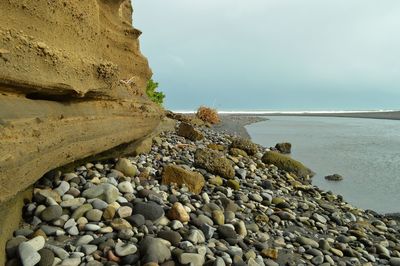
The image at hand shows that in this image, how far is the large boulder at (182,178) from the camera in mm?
5852

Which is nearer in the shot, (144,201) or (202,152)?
(144,201)

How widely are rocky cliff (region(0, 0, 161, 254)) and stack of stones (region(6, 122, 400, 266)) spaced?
566 millimetres

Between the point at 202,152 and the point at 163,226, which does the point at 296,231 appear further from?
the point at 202,152

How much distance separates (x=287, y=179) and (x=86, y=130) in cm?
583

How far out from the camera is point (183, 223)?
14.9 ft

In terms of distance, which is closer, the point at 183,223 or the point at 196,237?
the point at 196,237

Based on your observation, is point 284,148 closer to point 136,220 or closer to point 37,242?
point 136,220

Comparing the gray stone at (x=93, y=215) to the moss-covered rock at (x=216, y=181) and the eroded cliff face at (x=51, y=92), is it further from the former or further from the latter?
the moss-covered rock at (x=216, y=181)

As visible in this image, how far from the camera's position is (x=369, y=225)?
6.58 metres

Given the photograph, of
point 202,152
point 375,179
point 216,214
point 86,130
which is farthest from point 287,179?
point 86,130

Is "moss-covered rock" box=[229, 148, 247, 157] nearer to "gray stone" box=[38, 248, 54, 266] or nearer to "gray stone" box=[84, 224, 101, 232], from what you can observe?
"gray stone" box=[84, 224, 101, 232]

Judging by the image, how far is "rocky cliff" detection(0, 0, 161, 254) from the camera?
292 centimetres

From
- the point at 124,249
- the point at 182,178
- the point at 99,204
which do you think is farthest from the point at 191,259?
the point at 182,178

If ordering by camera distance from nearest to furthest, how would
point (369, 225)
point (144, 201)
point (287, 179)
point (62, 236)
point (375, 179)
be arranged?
1. point (62, 236)
2. point (144, 201)
3. point (369, 225)
4. point (287, 179)
5. point (375, 179)
